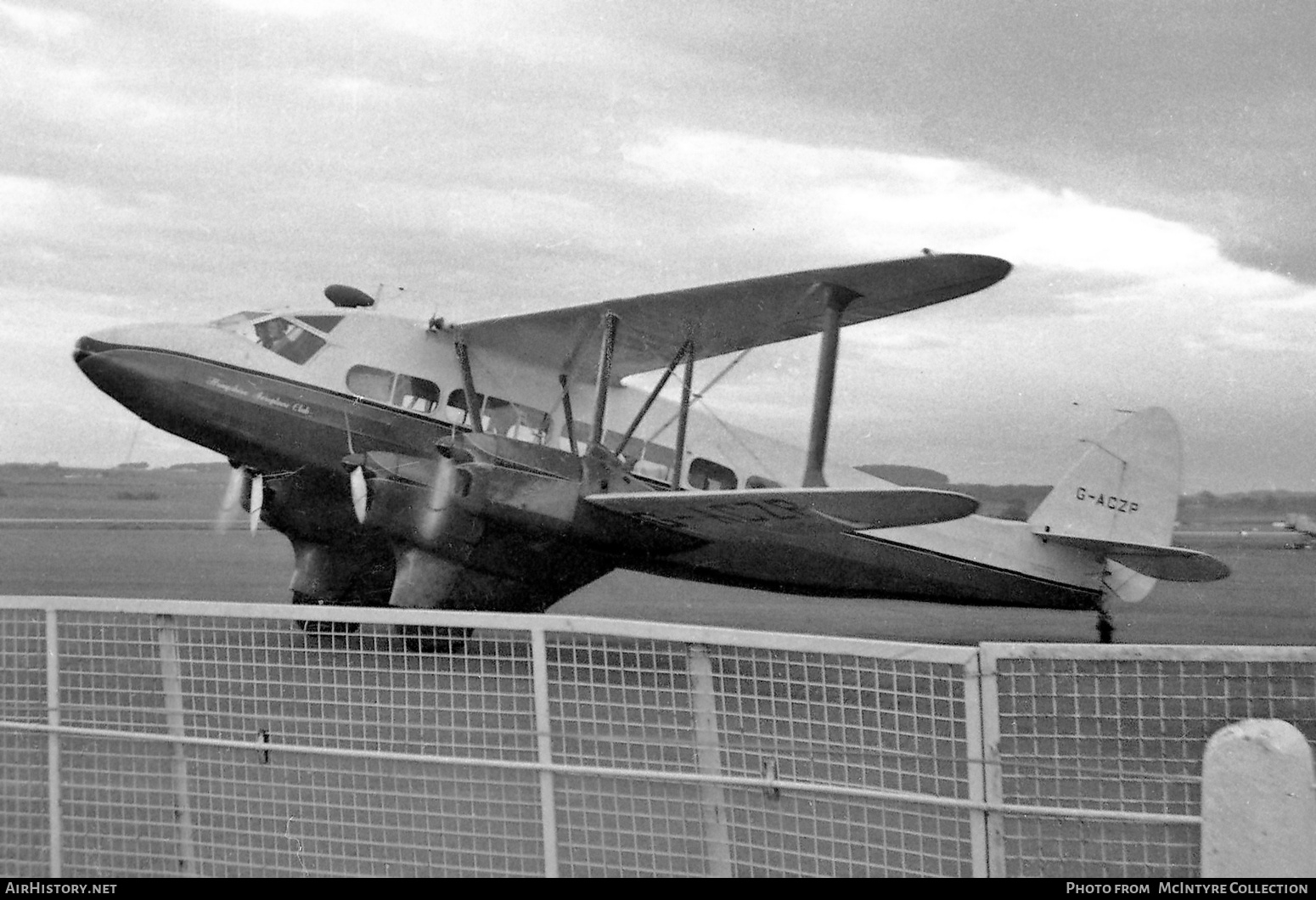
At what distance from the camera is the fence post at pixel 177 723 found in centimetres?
429

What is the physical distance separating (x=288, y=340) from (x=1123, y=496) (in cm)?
1081

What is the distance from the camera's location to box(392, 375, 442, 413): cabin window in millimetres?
12695

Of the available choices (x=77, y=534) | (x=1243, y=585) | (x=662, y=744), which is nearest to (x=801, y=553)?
(x=662, y=744)

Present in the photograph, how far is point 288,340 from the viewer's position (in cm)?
1252

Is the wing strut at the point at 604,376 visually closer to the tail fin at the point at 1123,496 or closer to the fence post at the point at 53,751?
the tail fin at the point at 1123,496

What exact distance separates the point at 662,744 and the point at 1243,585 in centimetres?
3334

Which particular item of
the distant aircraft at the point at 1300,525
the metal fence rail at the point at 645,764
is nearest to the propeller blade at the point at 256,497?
the metal fence rail at the point at 645,764

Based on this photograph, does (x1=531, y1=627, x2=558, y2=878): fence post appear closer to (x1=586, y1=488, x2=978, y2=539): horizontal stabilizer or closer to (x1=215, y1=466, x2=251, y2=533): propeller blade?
(x1=586, y1=488, x2=978, y2=539): horizontal stabilizer

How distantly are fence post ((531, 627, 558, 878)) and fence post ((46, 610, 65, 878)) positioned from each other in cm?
188

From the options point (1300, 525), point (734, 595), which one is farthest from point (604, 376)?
point (1300, 525)

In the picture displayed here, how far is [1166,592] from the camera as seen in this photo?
3422cm

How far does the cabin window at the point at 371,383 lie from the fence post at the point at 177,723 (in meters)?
8.36

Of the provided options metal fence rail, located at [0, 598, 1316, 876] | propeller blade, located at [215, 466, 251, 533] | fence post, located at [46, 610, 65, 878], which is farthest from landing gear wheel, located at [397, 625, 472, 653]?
propeller blade, located at [215, 466, 251, 533]

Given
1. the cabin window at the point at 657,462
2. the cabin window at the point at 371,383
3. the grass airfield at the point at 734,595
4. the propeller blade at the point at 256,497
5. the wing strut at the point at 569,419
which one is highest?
the cabin window at the point at 371,383
